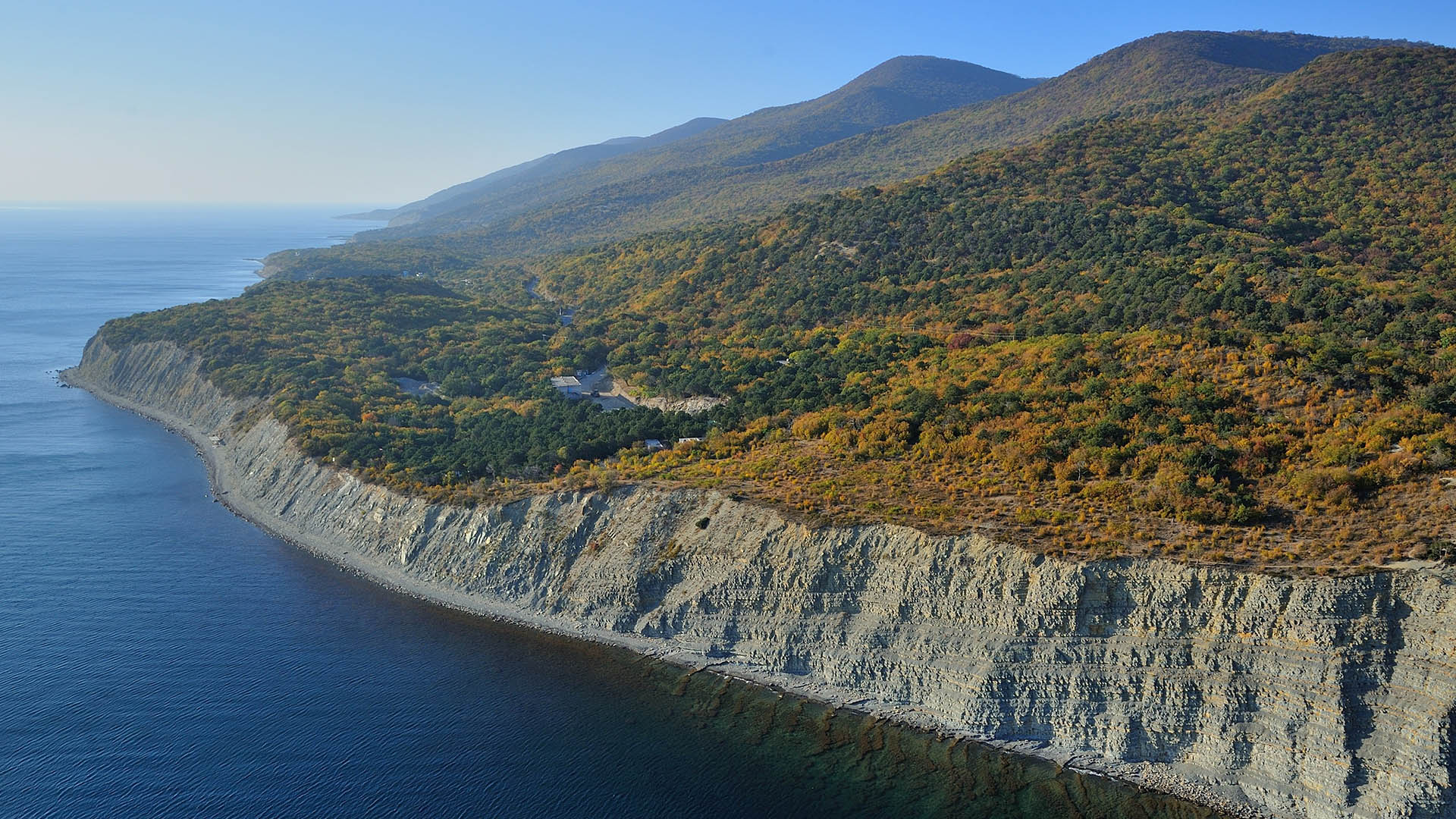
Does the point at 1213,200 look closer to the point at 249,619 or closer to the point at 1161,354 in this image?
the point at 1161,354

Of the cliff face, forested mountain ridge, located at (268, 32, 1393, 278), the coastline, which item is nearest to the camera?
the cliff face

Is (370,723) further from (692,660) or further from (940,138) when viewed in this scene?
(940,138)

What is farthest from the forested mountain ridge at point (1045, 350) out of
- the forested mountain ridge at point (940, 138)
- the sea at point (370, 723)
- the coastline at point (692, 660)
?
the forested mountain ridge at point (940, 138)

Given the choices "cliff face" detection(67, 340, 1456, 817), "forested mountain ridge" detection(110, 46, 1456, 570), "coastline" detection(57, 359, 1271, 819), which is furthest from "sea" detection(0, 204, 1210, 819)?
"forested mountain ridge" detection(110, 46, 1456, 570)

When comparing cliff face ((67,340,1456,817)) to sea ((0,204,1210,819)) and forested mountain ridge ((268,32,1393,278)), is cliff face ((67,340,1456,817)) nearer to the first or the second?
sea ((0,204,1210,819))

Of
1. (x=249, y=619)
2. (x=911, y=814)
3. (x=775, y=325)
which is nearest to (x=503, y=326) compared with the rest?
(x=775, y=325)

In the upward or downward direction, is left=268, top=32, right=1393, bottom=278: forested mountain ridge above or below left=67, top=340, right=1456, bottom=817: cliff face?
above
